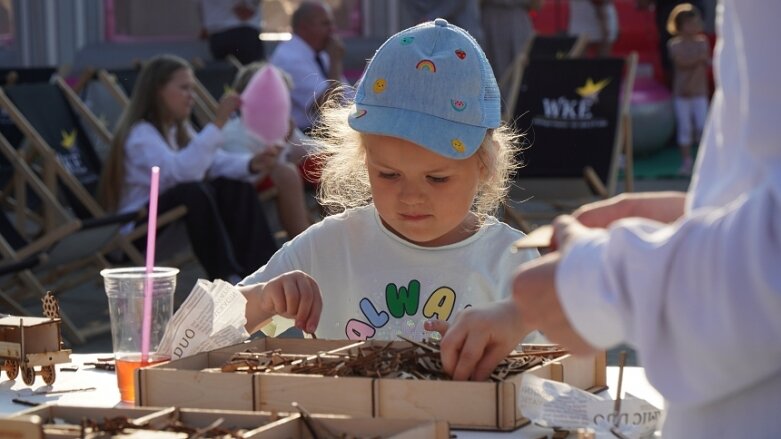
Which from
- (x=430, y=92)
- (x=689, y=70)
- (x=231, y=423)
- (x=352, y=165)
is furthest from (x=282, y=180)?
(x=689, y=70)

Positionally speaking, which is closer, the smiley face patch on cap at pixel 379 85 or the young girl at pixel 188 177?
the smiley face patch on cap at pixel 379 85

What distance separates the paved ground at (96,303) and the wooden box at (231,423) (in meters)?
4.03

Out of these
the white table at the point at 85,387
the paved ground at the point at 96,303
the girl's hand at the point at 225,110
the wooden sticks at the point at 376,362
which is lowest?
the paved ground at the point at 96,303

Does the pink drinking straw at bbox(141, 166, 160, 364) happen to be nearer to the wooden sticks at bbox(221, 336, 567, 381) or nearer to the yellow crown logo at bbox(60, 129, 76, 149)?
the wooden sticks at bbox(221, 336, 567, 381)

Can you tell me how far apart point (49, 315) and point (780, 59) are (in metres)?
1.58

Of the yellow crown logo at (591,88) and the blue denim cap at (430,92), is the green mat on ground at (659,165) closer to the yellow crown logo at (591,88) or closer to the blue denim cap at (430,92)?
the yellow crown logo at (591,88)

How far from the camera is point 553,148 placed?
8.20m

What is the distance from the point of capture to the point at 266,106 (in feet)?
24.0

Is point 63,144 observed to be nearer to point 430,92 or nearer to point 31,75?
point 31,75

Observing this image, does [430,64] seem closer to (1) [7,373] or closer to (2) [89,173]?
(1) [7,373]

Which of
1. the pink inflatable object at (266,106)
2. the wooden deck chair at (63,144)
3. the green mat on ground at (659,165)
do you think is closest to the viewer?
the wooden deck chair at (63,144)

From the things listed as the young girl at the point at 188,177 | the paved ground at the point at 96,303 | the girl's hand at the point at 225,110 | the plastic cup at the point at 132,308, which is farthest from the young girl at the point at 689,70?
the plastic cup at the point at 132,308

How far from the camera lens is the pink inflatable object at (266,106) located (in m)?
7.22

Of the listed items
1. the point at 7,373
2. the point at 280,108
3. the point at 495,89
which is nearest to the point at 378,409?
the point at 7,373
